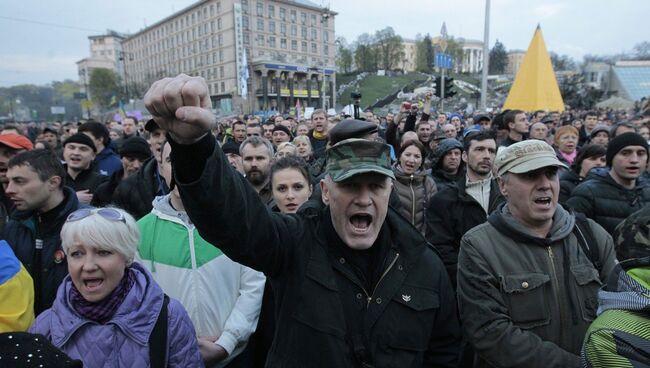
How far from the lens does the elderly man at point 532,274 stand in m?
2.14

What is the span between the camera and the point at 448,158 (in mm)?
5199

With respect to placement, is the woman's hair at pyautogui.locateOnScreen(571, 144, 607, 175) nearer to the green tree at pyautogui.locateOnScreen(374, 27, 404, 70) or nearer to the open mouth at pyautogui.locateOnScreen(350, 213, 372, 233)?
the open mouth at pyautogui.locateOnScreen(350, 213, 372, 233)

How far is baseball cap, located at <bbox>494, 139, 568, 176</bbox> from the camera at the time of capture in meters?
2.34

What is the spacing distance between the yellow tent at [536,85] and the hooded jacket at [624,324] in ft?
53.2

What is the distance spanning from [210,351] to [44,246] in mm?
1342

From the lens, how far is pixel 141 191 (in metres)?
3.80

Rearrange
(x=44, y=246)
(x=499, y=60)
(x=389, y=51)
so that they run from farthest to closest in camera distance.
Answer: (x=499, y=60) → (x=389, y=51) → (x=44, y=246)

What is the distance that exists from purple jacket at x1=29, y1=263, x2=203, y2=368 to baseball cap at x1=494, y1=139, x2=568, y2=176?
80.4 inches

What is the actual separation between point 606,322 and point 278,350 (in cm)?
129

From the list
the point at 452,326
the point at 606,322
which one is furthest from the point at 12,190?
the point at 606,322

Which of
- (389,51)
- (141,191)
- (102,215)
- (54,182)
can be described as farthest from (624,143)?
(389,51)

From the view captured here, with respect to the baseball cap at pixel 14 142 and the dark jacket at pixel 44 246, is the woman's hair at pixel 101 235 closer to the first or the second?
the dark jacket at pixel 44 246

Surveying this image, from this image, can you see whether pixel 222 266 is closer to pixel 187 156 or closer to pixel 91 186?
pixel 187 156

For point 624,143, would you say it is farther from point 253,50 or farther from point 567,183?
point 253,50
